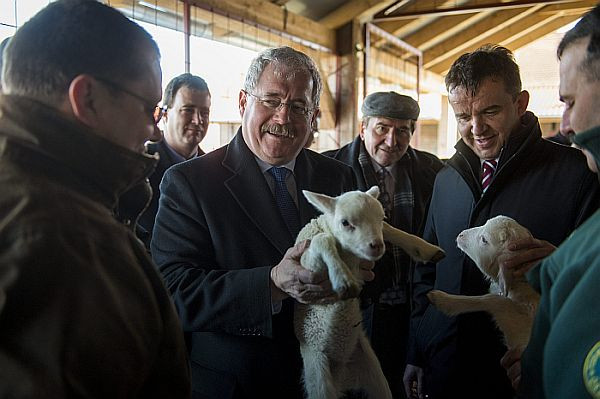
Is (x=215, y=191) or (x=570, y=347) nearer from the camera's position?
(x=570, y=347)

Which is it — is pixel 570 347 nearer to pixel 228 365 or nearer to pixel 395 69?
pixel 228 365

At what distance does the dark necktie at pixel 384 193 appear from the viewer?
3222 mm

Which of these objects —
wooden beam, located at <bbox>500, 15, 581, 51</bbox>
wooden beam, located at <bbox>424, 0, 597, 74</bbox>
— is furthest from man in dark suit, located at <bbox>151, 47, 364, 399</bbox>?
wooden beam, located at <bbox>500, 15, 581, 51</bbox>

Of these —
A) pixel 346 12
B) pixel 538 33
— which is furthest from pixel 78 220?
pixel 538 33

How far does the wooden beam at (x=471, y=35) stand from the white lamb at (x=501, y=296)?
367 inches

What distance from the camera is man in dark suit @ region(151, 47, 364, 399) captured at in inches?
60.9

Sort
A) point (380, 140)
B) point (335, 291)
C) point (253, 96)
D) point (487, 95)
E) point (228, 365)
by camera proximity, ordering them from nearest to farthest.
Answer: point (335, 291) → point (228, 365) → point (253, 96) → point (487, 95) → point (380, 140)

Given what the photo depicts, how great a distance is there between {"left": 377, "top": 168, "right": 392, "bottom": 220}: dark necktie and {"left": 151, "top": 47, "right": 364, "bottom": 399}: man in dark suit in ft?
4.44

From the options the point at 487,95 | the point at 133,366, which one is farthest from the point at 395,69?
the point at 133,366

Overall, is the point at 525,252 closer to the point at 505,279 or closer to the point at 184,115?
the point at 505,279

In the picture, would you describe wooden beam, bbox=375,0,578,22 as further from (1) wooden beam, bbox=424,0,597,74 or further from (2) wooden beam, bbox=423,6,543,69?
(1) wooden beam, bbox=424,0,597,74

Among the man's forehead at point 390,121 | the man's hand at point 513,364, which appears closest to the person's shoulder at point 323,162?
the man's hand at point 513,364

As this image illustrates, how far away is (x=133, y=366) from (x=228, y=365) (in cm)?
84

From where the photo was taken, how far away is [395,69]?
9.23m
